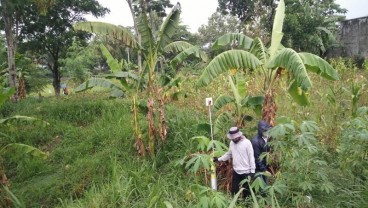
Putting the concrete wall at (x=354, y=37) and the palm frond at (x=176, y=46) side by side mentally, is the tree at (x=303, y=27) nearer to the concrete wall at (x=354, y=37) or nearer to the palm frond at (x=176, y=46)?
the concrete wall at (x=354, y=37)

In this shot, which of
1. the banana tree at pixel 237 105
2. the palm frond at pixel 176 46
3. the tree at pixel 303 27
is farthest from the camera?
the tree at pixel 303 27

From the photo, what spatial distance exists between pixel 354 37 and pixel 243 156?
17.2 m

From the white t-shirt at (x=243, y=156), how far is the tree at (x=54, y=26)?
415 inches

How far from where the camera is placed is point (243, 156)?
4.93 meters

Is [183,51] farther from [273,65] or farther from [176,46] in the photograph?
[273,65]

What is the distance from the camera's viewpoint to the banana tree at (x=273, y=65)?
510 centimetres

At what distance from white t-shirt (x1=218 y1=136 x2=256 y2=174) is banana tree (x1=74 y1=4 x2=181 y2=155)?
84.8 inches

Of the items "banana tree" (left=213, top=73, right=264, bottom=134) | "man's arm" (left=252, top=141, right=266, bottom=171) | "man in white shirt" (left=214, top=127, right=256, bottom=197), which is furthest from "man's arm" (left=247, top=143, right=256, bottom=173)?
"banana tree" (left=213, top=73, right=264, bottom=134)

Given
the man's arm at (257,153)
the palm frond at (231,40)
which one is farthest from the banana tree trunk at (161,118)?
the man's arm at (257,153)

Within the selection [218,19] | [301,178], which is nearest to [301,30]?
[301,178]

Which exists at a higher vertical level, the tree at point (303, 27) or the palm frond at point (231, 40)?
the tree at point (303, 27)

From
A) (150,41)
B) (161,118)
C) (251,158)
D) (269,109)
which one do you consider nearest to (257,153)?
(251,158)

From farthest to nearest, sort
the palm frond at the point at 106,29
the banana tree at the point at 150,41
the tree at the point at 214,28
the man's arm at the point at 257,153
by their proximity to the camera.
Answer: the tree at the point at 214,28 → the banana tree at the point at 150,41 → the palm frond at the point at 106,29 → the man's arm at the point at 257,153

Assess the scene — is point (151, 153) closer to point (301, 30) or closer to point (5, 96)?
point (5, 96)
